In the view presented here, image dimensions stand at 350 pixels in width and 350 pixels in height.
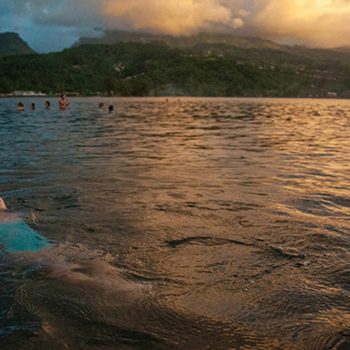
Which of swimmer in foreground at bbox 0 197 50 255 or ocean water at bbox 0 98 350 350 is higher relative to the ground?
swimmer in foreground at bbox 0 197 50 255

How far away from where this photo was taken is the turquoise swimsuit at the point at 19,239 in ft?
23.0

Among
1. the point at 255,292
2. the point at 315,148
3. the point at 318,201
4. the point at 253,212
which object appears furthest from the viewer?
the point at 315,148

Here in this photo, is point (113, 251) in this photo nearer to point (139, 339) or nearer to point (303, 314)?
point (139, 339)

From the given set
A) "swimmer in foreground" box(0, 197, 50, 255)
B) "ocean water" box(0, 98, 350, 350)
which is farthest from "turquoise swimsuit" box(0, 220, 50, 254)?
"ocean water" box(0, 98, 350, 350)

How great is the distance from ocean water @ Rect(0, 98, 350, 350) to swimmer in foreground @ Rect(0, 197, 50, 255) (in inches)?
8.0

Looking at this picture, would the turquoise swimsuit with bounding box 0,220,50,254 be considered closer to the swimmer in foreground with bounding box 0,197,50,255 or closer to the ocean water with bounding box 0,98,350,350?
the swimmer in foreground with bounding box 0,197,50,255

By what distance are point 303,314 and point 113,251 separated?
331 centimetres

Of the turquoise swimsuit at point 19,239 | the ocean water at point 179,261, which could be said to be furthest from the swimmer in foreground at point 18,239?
the ocean water at point 179,261

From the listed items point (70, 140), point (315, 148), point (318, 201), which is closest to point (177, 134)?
point (70, 140)

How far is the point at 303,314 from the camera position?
5035mm

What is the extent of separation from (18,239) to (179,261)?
8.99 ft

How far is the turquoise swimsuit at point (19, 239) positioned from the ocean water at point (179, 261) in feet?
0.67

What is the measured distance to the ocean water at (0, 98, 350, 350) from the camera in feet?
15.3

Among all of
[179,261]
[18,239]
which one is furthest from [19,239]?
[179,261]
